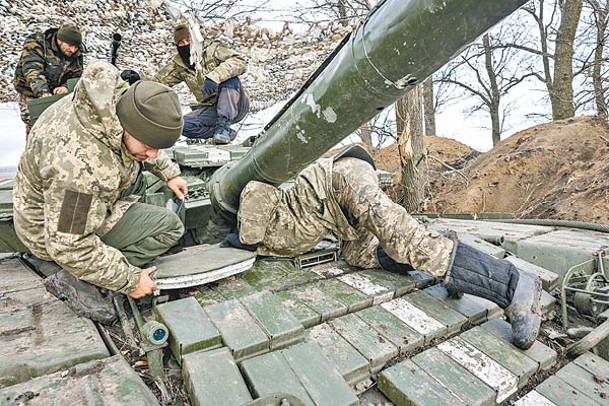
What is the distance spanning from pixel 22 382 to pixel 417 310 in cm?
186

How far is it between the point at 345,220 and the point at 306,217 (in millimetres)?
278

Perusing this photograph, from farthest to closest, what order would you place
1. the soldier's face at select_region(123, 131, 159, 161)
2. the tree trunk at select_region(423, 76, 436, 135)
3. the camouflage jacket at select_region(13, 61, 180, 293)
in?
the tree trunk at select_region(423, 76, 436, 135), the soldier's face at select_region(123, 131, 159, 161), the camouflage jacket at select_region(13, 61, 180, 293)

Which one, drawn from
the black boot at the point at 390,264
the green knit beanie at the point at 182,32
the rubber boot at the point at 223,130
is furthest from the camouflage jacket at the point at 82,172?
the green knit beanie at the point at 182,32

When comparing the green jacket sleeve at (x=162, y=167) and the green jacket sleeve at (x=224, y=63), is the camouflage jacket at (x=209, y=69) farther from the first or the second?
the green jacket sleeve at (x=162, y=167)

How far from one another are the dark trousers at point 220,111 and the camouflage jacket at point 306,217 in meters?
2.27

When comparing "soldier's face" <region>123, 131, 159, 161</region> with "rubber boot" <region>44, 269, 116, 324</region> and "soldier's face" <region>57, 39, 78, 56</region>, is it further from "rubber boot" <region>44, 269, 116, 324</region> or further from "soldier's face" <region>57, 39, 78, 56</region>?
"soldier's face" <region>57, 39, 78, 56</region>

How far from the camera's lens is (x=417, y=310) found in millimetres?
2338

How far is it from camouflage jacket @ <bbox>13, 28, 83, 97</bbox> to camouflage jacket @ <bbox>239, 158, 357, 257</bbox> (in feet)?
10.4

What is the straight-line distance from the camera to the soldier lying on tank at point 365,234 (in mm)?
2311

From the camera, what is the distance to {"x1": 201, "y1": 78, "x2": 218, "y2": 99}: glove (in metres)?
4.89

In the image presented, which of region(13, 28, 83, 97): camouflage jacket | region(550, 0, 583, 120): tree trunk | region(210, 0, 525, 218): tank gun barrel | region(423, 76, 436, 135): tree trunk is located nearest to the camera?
region(210, 0, 525, 218): tank gun barrel

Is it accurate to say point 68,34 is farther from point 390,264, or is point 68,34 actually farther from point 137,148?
point 390,264

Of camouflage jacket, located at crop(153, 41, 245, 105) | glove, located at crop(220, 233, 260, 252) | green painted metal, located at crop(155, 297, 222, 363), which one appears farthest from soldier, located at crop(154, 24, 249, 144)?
green painted metal, located at crop(155, 297, 222, 363)

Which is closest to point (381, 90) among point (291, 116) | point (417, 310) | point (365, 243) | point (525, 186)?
point (291, 116)
